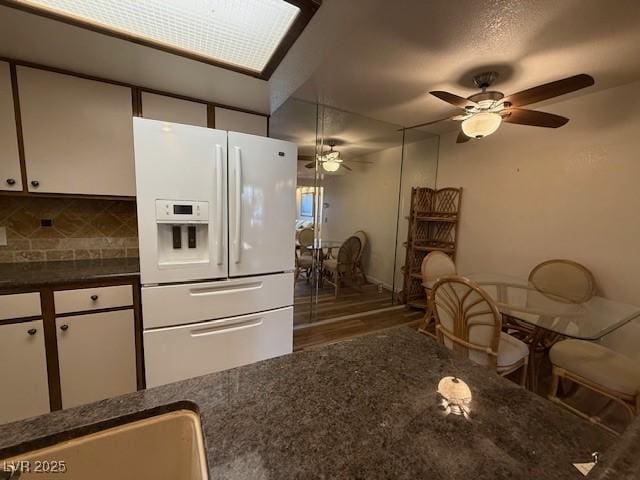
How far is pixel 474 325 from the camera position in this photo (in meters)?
1.51

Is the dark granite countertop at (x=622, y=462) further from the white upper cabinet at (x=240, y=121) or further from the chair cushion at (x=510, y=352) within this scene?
the white upper cabinet at (x=240, y=121)

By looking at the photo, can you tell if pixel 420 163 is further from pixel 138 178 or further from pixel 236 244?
pixel 138 178

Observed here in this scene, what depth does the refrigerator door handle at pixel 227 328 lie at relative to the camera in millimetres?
1712

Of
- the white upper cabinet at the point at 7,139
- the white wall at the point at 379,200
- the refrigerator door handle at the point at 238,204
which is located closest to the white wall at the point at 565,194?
the white wall at the point at 379,200

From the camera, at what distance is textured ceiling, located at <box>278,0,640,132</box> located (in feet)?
4.06

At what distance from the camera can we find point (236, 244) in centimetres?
172

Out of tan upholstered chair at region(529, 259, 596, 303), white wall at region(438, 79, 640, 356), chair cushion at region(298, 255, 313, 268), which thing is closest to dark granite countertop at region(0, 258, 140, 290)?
chair cushion at region(298, 255, 313, 268)

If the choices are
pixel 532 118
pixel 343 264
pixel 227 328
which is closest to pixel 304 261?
pixel 343 264

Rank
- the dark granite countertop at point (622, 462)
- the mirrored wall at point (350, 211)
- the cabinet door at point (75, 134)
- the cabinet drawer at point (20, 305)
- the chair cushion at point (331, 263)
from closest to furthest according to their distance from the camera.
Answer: the dark granite countertop at point (622, 462) → the cabinet drawer at point (20, 305) → the cabinet door at point (75, 134) → the mirrored wall at point (350, 211) → the chair cushion at point (331, 263)

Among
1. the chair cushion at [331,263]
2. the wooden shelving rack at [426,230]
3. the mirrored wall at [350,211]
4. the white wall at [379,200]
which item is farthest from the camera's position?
the chair cushion at [331,263]

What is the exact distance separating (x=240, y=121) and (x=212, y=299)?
1.43 meters

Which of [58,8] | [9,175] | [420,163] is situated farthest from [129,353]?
[420,163]

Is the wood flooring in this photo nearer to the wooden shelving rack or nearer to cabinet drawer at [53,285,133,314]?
the wooden shelving rack

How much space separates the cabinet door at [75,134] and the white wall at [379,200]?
2.31m
